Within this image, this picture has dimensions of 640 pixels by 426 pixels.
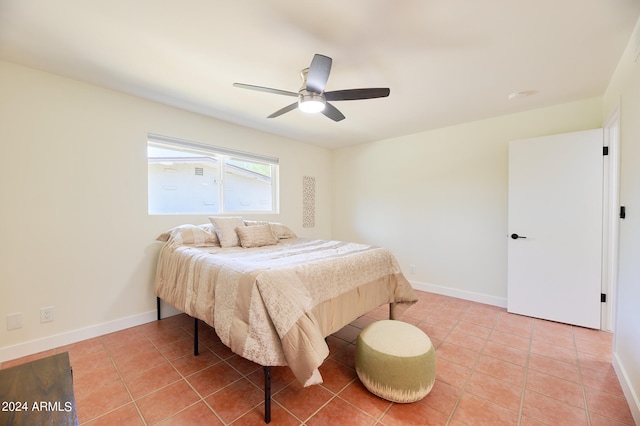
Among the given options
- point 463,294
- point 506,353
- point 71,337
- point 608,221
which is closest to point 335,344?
point 506,353

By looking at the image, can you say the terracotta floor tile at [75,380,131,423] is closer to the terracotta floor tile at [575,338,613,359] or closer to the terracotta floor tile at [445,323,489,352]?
the terracotta floor tile at [445,323,489,352]

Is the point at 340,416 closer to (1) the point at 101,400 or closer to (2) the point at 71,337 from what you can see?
(1) the point at 101,400

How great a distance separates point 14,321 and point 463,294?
4.65 meters

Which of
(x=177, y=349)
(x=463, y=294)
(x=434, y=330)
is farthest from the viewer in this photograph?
(x=463, y=294)

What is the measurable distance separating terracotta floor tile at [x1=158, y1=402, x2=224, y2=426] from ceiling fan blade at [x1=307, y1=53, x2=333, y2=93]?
2.18 metres

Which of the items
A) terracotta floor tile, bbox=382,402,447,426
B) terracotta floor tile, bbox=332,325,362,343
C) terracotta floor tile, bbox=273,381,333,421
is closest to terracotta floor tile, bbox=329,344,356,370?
terracotta floor tile, bbox=332,325,362,343

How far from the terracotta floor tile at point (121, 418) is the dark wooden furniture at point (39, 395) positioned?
0.62m

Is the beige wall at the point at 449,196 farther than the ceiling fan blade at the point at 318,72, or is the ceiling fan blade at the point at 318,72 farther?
the beige wall at the point at 449,196

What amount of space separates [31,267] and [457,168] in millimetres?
4656

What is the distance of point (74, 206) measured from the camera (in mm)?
2393

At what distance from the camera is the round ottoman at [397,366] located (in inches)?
63.4

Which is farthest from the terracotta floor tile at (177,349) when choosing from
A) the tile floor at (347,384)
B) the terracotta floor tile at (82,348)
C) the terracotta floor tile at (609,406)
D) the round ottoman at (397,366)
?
the terracotta floor tile at (609,406)

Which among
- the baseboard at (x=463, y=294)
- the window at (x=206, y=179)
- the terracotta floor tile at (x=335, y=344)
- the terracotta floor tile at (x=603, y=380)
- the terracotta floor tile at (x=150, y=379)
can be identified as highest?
the window at (x=206, y=179)

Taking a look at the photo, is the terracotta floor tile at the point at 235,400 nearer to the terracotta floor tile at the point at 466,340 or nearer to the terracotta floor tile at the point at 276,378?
the terracotta floor tile at the point at 276,378
